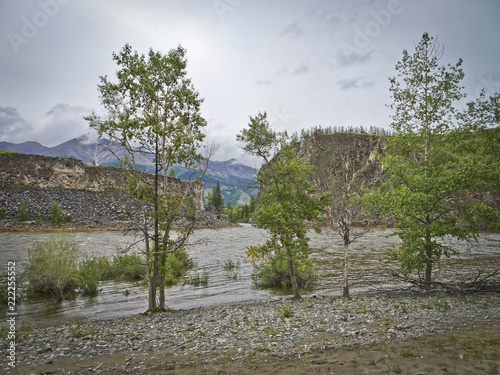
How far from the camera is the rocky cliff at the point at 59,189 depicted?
245 feet

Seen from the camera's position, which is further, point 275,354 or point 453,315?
point 453,315

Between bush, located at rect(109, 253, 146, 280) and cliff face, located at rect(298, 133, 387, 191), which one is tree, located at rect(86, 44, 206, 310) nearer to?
bush, located at rect(109, 253, 146, 280)

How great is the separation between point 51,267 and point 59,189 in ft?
277

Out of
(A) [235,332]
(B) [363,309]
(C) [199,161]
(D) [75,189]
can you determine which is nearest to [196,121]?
(C) [199,161]

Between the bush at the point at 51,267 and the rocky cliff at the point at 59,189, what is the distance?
2029 inches

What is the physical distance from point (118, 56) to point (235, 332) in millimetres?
12885

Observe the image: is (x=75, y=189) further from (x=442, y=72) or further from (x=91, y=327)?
(x=442, y=72)

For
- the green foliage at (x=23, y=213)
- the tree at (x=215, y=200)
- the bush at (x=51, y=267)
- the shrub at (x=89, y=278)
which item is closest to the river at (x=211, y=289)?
the shrub at (x=89, y=278)

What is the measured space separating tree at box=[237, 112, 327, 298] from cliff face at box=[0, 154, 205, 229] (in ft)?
201

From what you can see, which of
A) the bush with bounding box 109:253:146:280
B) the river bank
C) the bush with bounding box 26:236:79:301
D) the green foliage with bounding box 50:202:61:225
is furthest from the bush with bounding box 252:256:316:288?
the green foliage with bounding box 50:202:61:225

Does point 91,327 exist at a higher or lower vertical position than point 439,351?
lower

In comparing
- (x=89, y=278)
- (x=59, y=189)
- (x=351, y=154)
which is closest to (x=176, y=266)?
(x=89, y=278)

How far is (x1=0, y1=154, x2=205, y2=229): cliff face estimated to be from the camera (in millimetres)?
74875

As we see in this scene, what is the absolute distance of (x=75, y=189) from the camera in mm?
90812
